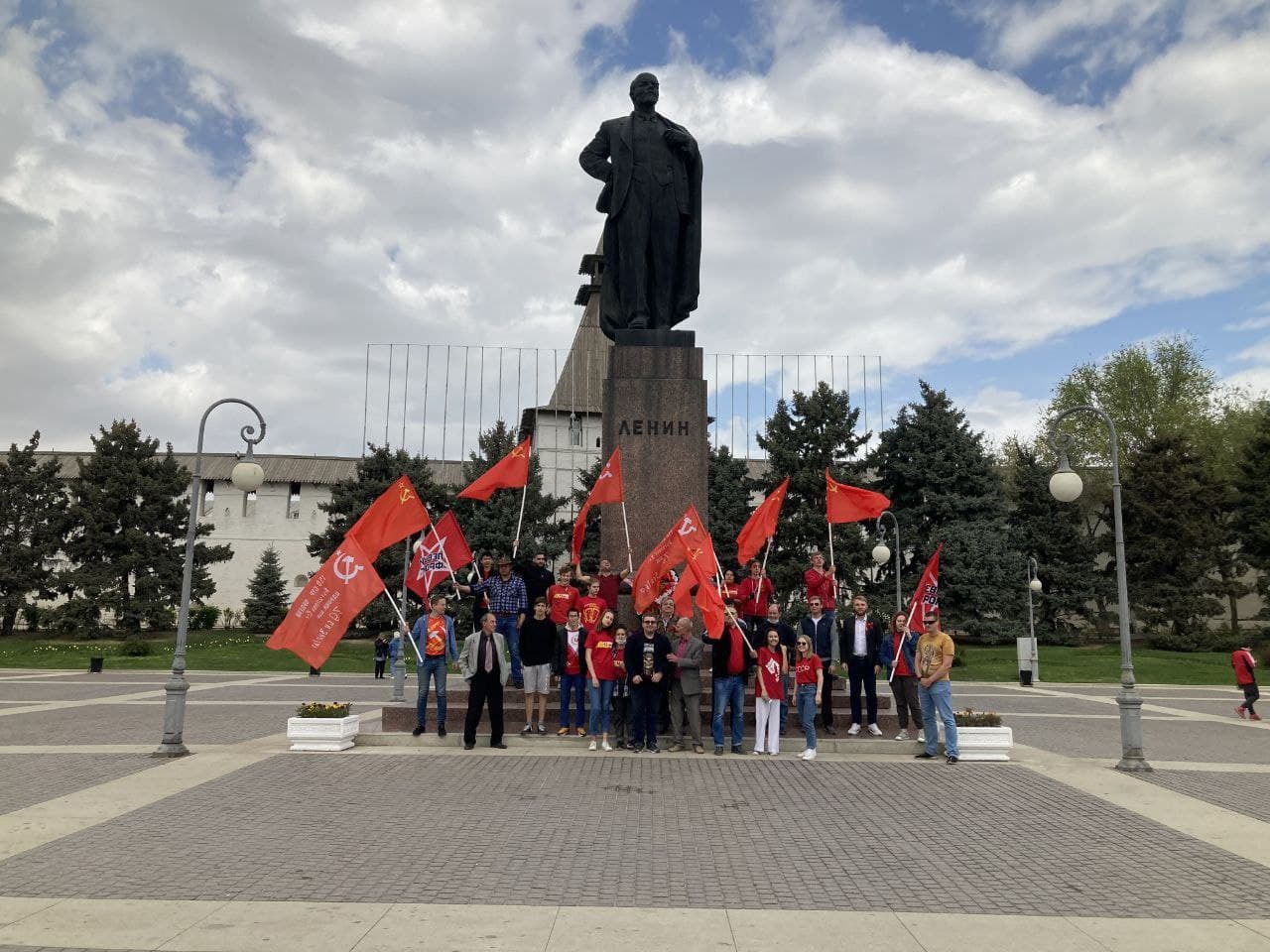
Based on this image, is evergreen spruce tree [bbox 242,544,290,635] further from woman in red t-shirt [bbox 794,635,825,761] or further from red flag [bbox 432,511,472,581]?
woman in red t-shirt [bbox 794,635,825,761]

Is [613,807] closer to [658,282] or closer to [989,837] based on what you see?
[989,837]

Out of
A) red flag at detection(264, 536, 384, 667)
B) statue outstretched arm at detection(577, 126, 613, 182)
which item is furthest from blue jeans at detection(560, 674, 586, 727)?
statue outstretched arm at detection(577, 126, 613, 182)

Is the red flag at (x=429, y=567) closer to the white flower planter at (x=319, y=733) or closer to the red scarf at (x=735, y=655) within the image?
the white flower planter at (x=319, y=733)

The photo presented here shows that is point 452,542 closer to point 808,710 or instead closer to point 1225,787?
point 808,710

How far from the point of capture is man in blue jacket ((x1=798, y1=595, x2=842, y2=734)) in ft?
41.4

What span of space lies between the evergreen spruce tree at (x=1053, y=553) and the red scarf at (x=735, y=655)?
1409 inches

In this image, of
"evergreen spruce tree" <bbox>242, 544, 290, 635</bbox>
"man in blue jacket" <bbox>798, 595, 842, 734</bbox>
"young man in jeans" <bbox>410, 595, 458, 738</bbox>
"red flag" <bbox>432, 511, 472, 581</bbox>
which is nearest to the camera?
"young man in jeans" <bbox>410, 595, 458, 738</bbox>

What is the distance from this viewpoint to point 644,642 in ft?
38.0

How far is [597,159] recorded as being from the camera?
51.1 feet

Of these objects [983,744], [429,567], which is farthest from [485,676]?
[983,744]

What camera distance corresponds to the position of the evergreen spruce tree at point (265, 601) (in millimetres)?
49188

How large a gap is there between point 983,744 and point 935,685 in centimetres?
108

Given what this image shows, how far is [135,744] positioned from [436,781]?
582cm

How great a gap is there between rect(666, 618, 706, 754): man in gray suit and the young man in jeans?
3.07 m
